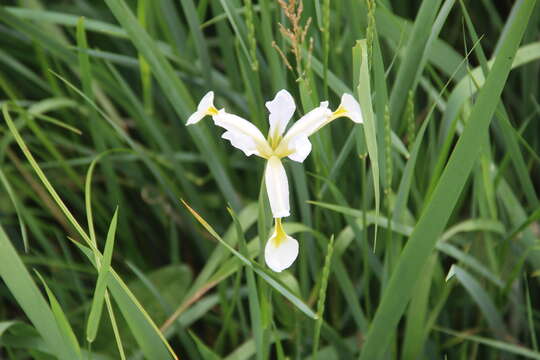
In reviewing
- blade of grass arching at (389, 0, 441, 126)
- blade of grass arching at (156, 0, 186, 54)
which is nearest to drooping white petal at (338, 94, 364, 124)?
blade of grass arching at (389, 0, 441, 126)

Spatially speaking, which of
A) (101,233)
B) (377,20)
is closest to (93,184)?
(101,233)

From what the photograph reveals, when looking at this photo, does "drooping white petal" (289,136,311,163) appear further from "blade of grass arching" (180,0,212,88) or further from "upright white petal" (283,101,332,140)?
"blade of grass arching" (180,0,212,88)

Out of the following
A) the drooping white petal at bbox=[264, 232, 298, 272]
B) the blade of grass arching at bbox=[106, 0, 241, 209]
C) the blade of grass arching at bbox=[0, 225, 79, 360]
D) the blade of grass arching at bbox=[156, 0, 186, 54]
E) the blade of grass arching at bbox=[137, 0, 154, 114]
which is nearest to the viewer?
→ the drooping white petal at bbox=[264, 232, 298, 272]

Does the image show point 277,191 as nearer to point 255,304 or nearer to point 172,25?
point 255,304

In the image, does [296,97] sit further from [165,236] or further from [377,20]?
[165,236]

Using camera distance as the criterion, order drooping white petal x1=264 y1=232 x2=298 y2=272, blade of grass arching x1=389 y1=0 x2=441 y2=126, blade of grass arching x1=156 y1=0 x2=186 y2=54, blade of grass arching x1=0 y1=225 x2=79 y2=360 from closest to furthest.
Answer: drooping white petal x1=264 y1=232 x2=298 y2=272 < blade of grass arching x1=0 y1=225 x2=79 y2=360 < blade of grass arching x1=389 y1=0 x2=441 y2=126 < blade of grass arching x1=156 y1=0 x2=186 y2=54
